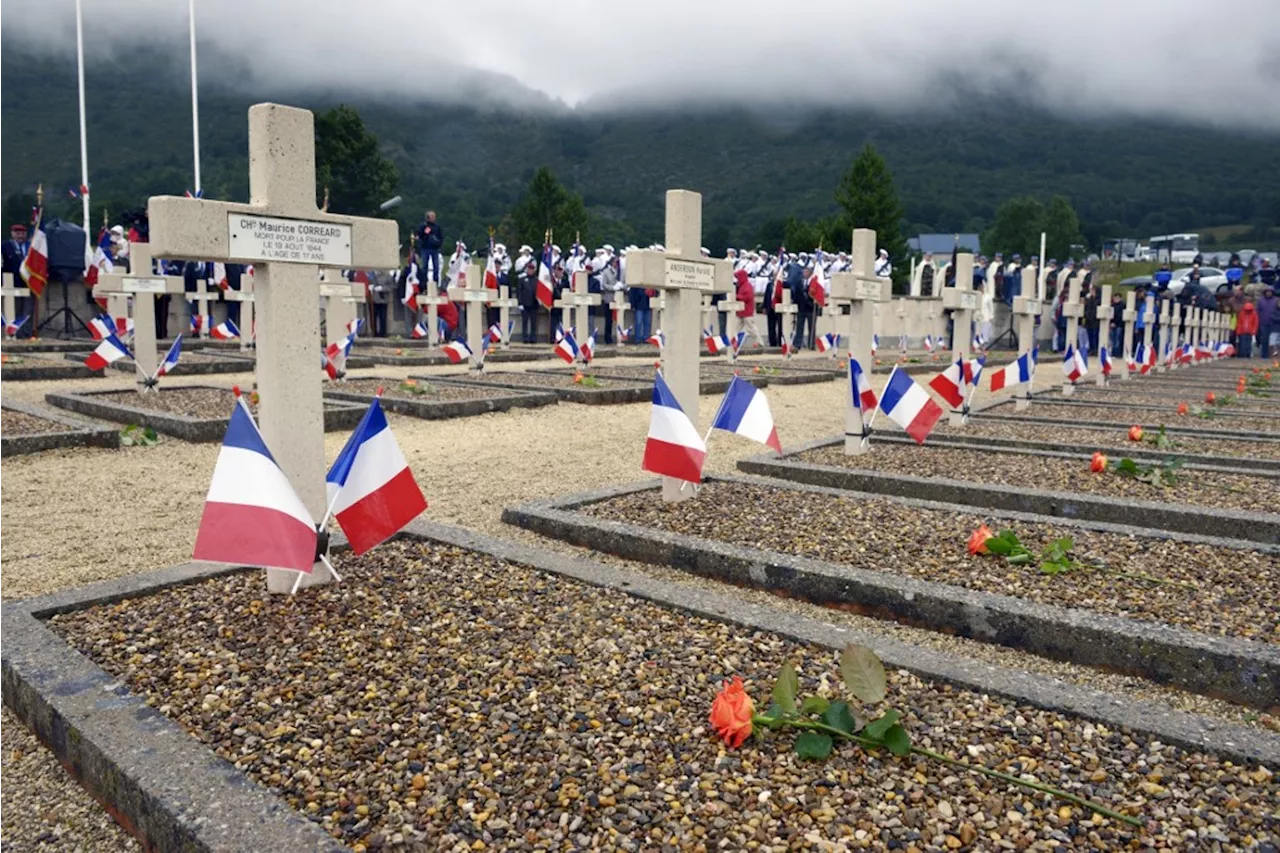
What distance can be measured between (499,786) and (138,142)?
3982 inches

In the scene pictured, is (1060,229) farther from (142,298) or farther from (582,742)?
(582,742)

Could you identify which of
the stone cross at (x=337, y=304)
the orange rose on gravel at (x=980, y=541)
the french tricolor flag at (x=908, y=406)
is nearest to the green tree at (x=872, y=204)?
the stone cross at (x=337, y=304)

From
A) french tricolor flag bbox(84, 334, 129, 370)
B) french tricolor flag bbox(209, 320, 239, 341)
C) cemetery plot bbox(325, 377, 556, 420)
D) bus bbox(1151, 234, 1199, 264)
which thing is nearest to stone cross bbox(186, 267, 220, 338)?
french tricolor flag bbox(209, 320, 239, 341)

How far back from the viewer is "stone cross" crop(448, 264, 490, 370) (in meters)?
15.3

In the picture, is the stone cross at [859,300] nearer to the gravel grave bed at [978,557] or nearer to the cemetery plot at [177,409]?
the gravel grave bed at [978,557]

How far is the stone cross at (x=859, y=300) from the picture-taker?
26.3 ft

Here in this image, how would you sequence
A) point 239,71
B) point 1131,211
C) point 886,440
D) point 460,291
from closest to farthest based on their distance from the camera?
point 886,440 → point 460,291 → point 1131,211 → point 239,71

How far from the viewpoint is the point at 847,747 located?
2.88 metres

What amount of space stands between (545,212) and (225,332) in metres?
46.7

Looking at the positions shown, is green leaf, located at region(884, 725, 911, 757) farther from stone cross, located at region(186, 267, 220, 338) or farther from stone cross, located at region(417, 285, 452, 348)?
stone cross, located at region(186, 267, 220, 338)

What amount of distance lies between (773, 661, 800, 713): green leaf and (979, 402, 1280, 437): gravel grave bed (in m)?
8.07

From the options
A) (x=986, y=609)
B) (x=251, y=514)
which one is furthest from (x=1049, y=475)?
(x=251, y=514)

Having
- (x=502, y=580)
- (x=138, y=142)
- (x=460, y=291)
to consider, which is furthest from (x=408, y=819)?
(x=138, y=142)

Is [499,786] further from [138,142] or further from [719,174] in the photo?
[719,174]
